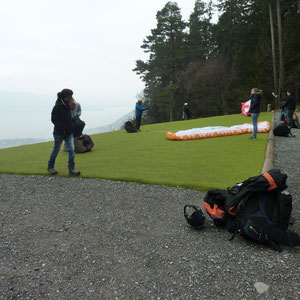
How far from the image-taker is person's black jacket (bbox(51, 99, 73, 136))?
5.96 m

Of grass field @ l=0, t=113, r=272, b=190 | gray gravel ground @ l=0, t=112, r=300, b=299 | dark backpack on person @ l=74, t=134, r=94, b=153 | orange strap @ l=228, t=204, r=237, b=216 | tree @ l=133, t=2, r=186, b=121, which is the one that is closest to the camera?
gray gravel ground @ l=0, t=112, r=300, b=299

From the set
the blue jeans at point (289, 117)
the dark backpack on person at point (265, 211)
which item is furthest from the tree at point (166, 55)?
the dark backpack on person at point (265, 211)

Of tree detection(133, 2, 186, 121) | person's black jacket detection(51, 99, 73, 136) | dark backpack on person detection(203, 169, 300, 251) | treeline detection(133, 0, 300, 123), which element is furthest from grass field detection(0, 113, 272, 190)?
tree detection(133, 2, 186, 121)

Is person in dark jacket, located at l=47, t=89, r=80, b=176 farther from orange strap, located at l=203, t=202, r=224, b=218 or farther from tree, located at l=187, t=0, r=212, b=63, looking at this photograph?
tree, located at l=187, t=0, r=212, b=63

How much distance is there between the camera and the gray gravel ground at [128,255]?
2471 mm

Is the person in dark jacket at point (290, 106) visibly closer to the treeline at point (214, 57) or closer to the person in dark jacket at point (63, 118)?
the person in dark jacket at point (63, 118)

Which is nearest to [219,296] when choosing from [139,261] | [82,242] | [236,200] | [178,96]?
[139,261]

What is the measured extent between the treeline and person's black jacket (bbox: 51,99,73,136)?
2966 cm

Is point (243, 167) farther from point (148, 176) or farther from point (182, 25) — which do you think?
point (182, 25)

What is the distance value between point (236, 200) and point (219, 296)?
1.38 metres

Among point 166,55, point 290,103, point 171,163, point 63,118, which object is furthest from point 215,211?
point 166,55

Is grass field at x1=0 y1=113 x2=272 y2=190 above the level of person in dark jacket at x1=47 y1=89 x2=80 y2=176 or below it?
below

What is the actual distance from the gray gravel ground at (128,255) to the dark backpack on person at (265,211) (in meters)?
0.14

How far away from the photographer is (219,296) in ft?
7.73
